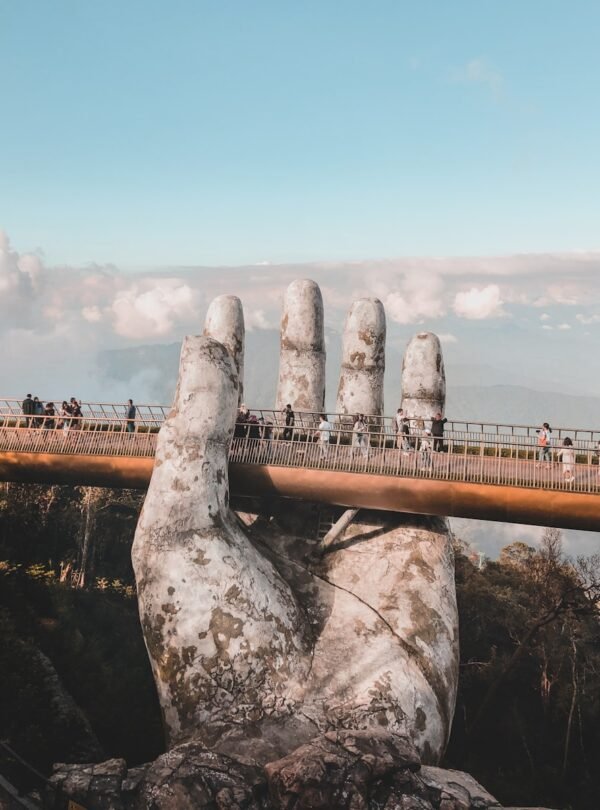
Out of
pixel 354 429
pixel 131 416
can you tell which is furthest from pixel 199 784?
pixel 131 416

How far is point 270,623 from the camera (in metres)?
15.1

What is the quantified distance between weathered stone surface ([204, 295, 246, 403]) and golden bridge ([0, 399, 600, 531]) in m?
3.43

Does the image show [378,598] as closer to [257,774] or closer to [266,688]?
[266,688]

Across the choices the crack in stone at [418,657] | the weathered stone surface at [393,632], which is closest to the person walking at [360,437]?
the weathered stone surface at [393,632]

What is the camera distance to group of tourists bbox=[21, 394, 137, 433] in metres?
20.2

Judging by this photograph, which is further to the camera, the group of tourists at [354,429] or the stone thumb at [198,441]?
the group of tourists at [354,429]

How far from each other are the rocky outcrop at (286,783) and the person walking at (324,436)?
7.81 meters

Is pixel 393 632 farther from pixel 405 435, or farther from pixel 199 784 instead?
pixel 199 784

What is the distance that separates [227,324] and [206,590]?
10.7m

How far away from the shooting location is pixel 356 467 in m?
17.7

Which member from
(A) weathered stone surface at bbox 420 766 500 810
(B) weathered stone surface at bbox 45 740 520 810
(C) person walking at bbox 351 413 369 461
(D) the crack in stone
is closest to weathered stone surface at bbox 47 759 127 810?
(B) weathered stone surface at bbox 45 740 520 810

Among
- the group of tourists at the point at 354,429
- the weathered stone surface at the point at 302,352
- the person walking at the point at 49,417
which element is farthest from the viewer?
the weathered stone surface at the point at 302,352

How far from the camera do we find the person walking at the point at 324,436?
18.4m

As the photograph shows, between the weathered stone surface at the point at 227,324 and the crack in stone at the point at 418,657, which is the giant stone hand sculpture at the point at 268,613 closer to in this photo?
the crack in stone at the point at 418,657
